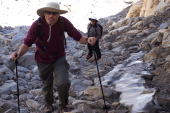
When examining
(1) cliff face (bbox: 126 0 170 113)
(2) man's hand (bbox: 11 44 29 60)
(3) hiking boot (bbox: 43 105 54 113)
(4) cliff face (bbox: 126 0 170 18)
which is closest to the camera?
(2) man's hand (bbox: 11 44 29 60)

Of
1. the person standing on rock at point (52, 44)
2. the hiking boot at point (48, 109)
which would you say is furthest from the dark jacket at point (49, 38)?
the hiking boot at point (48, 109)

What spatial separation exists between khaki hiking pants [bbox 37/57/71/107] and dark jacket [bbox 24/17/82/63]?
0.45 ft

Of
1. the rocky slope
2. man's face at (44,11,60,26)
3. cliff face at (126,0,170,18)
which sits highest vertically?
cliff face at (126,0,170,18)

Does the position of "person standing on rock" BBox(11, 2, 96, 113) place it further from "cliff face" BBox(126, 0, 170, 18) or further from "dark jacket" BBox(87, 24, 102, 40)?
"cliff face" BBox(126, 0, 170, 18)

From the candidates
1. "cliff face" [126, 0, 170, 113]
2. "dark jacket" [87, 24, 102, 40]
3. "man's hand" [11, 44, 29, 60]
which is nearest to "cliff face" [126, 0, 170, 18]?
"cliff face" [126, 0, 170, 113]

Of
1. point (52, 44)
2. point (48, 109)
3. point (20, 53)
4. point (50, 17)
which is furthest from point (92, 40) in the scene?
point (48, 109)

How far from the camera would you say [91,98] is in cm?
600

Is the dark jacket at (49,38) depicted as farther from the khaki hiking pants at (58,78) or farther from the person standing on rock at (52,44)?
the khaki hiking pants at (58,78)

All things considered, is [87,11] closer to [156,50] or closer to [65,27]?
[156,50]

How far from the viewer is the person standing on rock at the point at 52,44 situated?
14.7ft

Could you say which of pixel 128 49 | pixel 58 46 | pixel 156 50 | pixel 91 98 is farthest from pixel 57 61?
Result: pixel 128 49

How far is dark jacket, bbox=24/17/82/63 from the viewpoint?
4523 millimetres

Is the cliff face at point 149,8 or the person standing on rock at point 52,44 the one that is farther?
the cliff face at point 149,8

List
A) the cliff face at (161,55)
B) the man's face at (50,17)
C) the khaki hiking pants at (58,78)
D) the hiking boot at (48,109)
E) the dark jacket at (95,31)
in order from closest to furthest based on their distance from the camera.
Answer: the man's face at (50,17)
the khaki hiking pants at (58,78)
the hiking boot at (48,109)
the cliff face at (161,55)
the dark jacket at (95,31)
